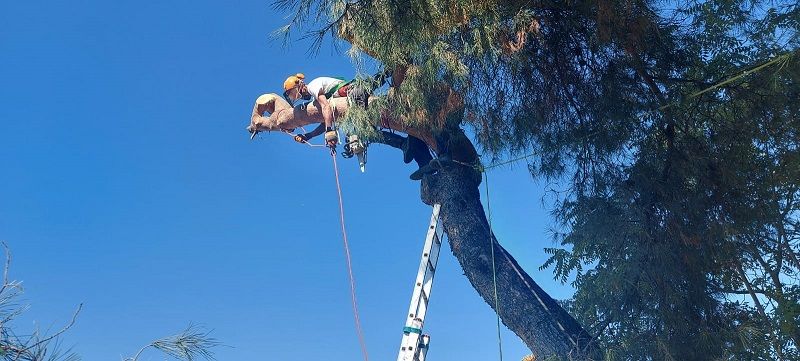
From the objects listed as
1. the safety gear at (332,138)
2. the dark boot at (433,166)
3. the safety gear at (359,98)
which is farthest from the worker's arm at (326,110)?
the dark boot at (433,166)

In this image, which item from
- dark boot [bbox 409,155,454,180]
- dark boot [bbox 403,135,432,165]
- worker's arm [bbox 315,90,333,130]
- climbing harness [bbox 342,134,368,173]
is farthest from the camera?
dark boot [bbox 403,135,432,165]

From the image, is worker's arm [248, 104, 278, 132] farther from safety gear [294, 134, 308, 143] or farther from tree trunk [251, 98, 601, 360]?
safety gear [294, 134, 308, 143]

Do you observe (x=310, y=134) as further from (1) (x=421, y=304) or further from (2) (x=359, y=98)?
(1) (x=421, y=304)

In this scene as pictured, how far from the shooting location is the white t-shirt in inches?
197

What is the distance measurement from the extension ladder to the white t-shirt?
117cm

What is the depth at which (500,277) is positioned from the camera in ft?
15.7

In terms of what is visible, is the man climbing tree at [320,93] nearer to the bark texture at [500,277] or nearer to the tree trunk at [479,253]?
the tree trunk at [479,253]

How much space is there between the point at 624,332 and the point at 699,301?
0.48 meters

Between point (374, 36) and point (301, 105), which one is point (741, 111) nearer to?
point (374, 36)

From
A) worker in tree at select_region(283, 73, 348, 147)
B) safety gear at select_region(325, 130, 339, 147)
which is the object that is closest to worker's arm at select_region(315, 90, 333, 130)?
worker in tree at select_region(283, 73, 348, 147)

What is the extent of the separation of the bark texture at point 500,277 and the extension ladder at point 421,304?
0.20 metres

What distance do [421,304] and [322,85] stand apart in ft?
5.50

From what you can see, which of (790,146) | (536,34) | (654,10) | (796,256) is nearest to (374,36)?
(536,34)

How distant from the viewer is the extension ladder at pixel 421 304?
430 cm
